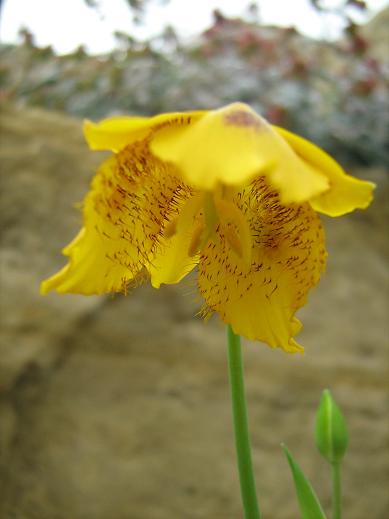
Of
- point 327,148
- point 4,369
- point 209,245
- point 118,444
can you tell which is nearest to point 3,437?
point 4,369

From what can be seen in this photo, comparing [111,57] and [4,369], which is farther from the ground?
[111,57]

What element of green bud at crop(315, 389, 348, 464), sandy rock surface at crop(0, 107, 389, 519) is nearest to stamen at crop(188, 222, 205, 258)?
green bud at crop(315, 389, 348, 464)

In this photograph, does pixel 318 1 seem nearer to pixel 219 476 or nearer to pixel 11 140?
pixel 11 140

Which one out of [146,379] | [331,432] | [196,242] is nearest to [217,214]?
[196,242]

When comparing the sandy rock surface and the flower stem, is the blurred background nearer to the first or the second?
the sandy rock surface

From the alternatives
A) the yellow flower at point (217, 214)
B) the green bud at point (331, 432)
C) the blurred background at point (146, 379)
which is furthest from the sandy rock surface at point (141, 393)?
the yellow flower at point (217, 214)

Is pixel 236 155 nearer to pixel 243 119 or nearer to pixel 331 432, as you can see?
pixel 243 119

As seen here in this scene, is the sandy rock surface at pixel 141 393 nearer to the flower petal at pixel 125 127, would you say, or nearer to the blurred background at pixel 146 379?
the blurred background at pixel 146 379
